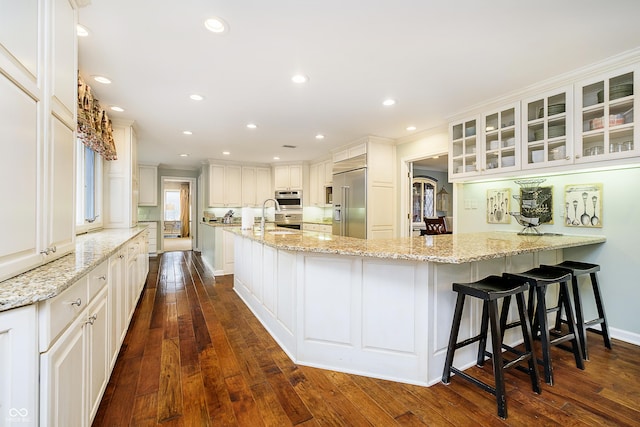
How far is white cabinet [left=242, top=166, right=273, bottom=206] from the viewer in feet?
22.8

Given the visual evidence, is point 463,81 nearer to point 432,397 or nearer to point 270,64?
point 270,64

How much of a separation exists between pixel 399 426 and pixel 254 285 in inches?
82.5

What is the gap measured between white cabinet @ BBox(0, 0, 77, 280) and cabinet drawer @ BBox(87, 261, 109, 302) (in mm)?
196

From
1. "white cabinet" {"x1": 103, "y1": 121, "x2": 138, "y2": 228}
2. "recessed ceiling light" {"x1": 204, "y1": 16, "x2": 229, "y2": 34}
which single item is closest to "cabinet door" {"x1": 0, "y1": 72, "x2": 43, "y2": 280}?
"recessed ceiling light" {"x1": 204, "y1": 16, "x2": 229, "y2": 34}

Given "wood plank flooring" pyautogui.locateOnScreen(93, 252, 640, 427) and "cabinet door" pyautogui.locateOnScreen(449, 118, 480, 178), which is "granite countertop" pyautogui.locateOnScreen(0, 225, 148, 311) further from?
"cabinet door" pyautogui.locateOnScreen(449, 118, 480, 178)

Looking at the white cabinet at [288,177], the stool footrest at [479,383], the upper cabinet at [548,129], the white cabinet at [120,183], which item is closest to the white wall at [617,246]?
the upper cabinet at [548,129]

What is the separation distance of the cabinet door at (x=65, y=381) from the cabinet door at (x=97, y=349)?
10 centimetres

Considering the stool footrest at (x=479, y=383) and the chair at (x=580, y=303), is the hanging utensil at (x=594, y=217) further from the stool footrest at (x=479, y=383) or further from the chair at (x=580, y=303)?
the stool footrest at (x=479, y=383)

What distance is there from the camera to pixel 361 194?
15.6 feet

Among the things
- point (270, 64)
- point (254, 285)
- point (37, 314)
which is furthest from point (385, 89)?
point (37, 314)

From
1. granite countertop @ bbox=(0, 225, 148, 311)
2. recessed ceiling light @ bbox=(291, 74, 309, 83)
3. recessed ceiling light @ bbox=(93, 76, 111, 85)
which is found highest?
recessed ceiling light @ bbox=(291, 74, 309, 83)

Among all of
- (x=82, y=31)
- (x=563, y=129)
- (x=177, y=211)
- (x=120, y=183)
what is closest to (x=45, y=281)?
(x=82, y=31)

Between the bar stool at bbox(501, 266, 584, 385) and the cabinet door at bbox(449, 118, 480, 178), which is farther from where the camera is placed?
the cabinet door at bbox(449, 118, 480, 178)

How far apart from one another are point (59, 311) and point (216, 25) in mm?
1830
